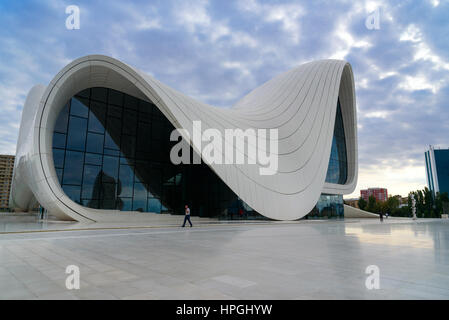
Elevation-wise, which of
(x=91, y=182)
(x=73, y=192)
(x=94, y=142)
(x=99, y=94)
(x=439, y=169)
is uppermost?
(x=439, y=169)

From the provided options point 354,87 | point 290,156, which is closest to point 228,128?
point 290,156

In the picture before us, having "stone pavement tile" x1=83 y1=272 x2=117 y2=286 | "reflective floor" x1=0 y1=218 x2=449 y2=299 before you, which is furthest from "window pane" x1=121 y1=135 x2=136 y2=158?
"stone pavement tile" x1=83 y1=272 x2=117 y2=286

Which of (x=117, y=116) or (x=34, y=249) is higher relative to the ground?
(x=117, y=116)

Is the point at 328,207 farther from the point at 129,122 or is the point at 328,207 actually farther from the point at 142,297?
the point at 142,297

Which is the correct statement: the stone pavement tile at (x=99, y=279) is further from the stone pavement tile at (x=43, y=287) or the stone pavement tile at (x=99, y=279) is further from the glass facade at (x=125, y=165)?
the glass facade at (x=125, y=165)

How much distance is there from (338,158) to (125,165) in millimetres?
23959

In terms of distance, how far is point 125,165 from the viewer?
20156mm

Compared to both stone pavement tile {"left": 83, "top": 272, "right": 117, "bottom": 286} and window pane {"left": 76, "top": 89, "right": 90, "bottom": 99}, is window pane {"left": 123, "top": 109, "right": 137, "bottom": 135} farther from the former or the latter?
stone pavement tile {"left": 83, "top": 272, "right": 117, "bottom": 286}

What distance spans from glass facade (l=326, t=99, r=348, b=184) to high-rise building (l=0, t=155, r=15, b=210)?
11840 cm

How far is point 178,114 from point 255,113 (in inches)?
375

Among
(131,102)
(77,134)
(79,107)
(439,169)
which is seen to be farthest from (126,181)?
(439,169)

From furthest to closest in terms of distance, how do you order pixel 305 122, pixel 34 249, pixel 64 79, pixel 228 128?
pixel 305 122, pixel 228 128, pixel 64 79, pixel 34 249
